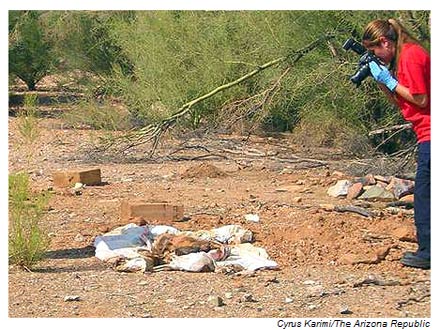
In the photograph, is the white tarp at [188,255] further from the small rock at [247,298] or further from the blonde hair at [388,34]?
the blonde hair at [388,34]

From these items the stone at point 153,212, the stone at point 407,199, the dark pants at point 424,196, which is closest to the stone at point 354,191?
the stone at point 407,199

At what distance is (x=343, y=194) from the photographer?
9.09 m

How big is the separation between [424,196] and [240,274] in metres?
1.31

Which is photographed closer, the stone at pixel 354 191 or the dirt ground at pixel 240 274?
the dirt ground at pixel 240 274

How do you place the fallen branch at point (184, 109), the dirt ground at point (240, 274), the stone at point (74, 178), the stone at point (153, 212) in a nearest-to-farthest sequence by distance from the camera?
the dirt ground at point (240, 274) < the stone at point (153, 212) < the stone at point (74, 178) < the fallen branch at point (184, 109)

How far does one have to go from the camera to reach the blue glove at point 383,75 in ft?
19.2

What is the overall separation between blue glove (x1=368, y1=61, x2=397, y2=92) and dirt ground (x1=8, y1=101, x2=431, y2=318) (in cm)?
122

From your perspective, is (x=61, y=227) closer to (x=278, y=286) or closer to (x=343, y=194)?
(x=278, y=286)

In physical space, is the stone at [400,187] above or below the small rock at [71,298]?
above

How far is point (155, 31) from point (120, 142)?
2.92m

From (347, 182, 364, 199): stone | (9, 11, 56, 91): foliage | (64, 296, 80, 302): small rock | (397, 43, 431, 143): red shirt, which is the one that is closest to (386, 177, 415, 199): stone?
(347, 182, 364, 199): stone

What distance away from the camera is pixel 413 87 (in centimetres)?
573

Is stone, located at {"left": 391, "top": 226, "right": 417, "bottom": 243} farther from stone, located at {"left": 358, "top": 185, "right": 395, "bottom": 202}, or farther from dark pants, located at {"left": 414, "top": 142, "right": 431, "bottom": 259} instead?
stone, located at {"left": 358, "top": 185, "right": 395, "bottom": 202}

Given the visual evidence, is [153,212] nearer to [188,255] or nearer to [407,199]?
[188,255]
